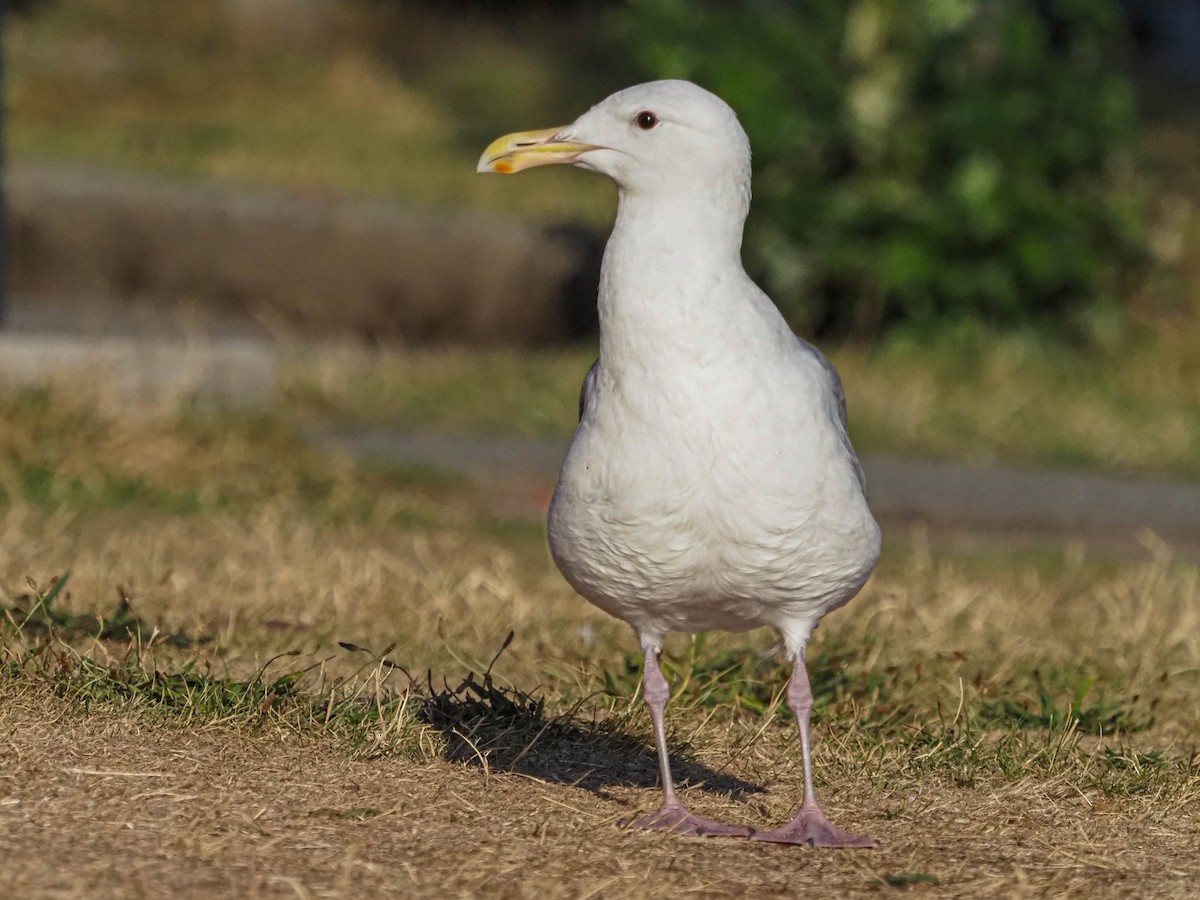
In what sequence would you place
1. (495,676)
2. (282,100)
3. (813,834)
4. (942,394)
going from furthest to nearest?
1. (282,100)
2. (942,394)
3. (495,676)
4. (813,834)

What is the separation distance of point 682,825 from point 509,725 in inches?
30.2

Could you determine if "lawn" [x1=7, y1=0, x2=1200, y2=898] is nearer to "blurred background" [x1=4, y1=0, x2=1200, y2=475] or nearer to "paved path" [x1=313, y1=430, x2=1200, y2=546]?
"blurred background" [x1=4, y1=0, x2=1200, y2=475]

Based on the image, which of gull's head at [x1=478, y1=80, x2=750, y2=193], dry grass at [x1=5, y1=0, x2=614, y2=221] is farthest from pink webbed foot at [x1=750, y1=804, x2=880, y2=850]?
dry grass at [x1=5, y1=0, x2=614, y2=221]

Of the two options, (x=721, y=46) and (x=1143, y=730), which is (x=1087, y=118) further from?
(x=1143, y=730)

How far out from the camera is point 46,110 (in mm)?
16328

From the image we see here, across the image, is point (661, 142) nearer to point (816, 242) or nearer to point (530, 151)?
point (530, 151)

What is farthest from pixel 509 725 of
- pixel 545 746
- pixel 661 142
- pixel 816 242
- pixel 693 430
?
pixel 816 242

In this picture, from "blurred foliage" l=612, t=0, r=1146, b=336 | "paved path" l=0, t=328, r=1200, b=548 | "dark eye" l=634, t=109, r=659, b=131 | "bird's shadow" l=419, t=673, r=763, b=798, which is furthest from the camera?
"blurred foliage" l=612, t=0, r=1146, b=336

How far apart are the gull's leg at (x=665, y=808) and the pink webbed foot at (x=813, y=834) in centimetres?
7

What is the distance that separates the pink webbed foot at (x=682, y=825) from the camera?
422 centimetres

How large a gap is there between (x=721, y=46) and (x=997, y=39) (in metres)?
1.59

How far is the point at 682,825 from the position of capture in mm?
4234

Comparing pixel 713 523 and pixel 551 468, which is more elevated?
pixel 713 523

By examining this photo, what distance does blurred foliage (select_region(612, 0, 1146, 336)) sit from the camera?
440 inches
